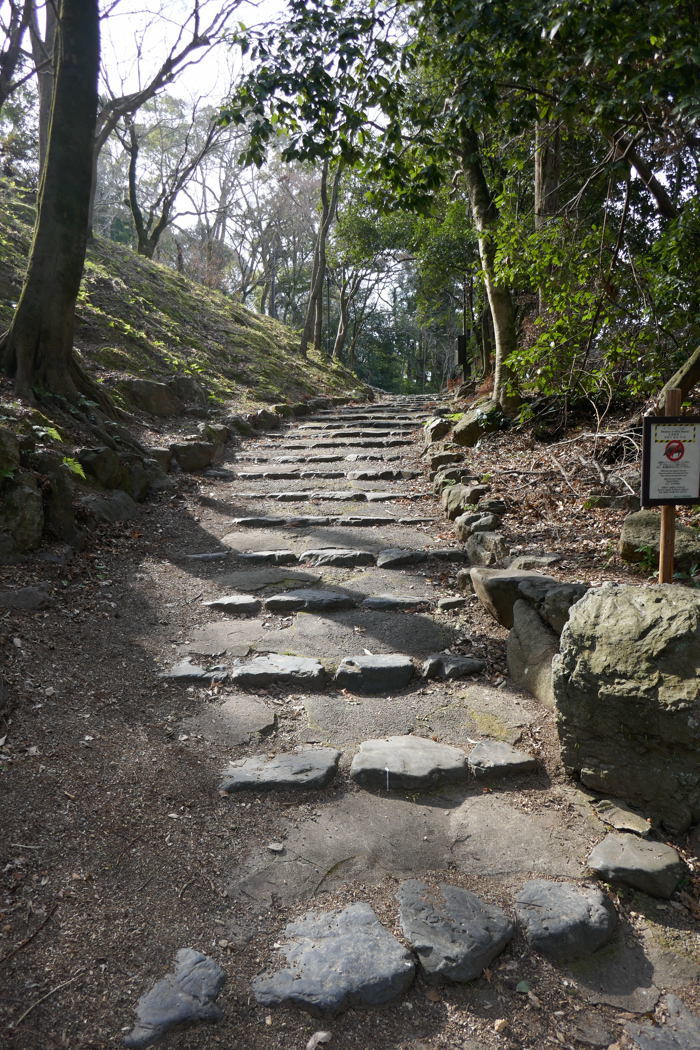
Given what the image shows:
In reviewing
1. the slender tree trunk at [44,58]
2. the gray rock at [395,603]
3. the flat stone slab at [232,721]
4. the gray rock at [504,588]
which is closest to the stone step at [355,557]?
the gray rock at [395,603]

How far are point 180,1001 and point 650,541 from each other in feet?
12.8

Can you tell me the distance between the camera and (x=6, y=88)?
41.2ft

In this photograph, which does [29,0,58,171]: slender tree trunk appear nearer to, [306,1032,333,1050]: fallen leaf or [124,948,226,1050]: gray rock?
[124,948,226,1050]: gray rock

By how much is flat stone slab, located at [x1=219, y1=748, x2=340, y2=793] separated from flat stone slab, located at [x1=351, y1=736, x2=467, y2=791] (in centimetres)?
15

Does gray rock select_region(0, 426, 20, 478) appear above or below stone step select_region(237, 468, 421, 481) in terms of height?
above

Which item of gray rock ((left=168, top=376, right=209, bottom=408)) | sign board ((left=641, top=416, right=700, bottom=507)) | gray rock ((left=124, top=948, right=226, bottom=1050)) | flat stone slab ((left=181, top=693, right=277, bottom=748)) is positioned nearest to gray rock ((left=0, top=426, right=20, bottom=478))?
flat stone slab ((left=181, top=693, right=277, bottom=748))

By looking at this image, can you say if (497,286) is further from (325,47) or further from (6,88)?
(6,88)

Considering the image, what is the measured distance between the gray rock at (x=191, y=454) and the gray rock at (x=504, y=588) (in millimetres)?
5359

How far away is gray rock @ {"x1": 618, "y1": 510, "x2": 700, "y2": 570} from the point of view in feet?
14.2

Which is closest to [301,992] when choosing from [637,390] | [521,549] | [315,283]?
[521,549]

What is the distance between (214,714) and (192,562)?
2495mm

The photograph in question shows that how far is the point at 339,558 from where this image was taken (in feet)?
19.6

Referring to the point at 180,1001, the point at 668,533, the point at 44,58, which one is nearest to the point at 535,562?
the point at 668,533

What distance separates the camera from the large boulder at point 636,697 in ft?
8.87
